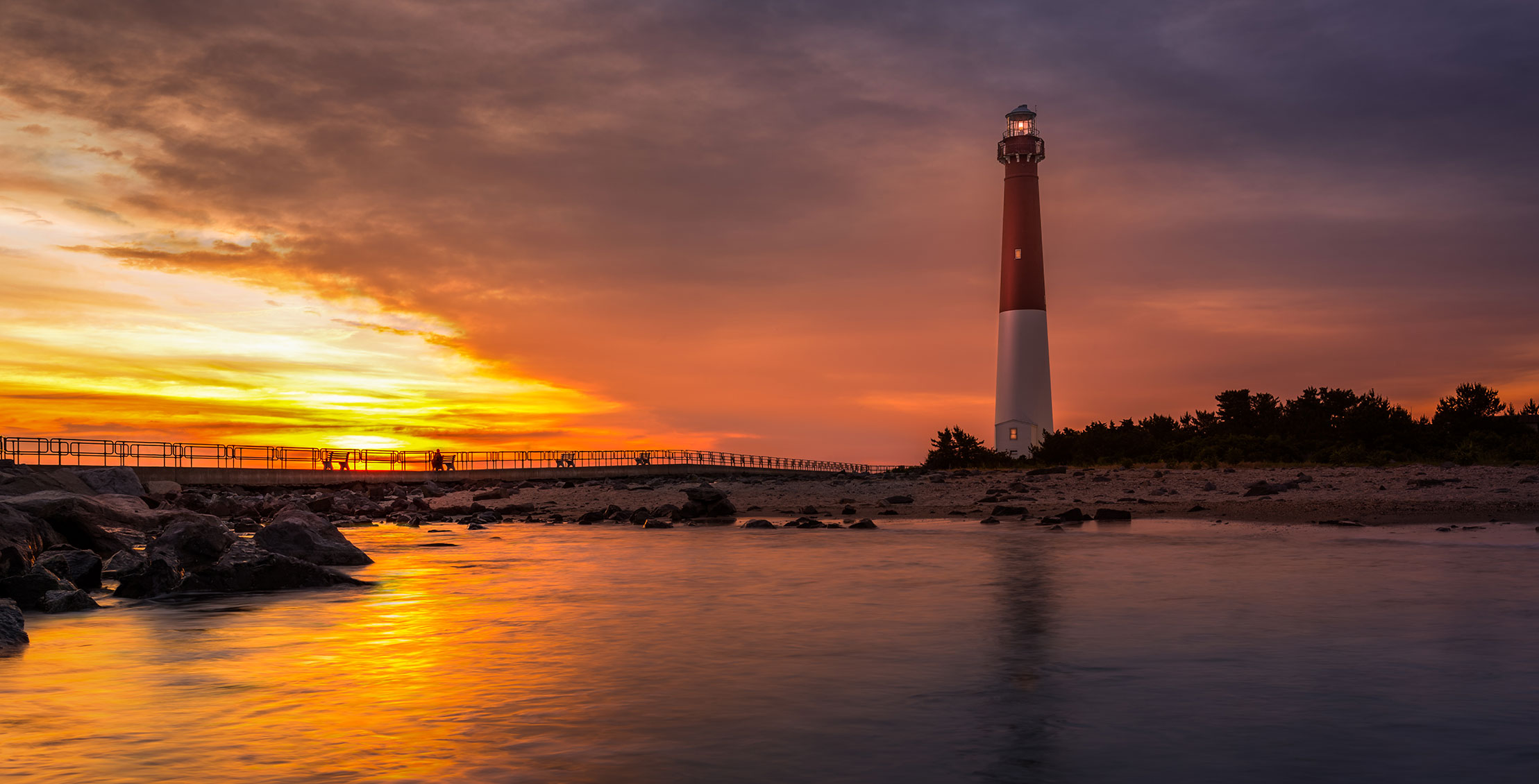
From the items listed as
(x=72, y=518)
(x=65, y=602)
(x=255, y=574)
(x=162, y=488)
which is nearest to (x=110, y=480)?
(x=162, y=488)

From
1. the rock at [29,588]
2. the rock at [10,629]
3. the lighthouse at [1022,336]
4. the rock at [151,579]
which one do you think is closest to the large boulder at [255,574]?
the rock at [151,579]

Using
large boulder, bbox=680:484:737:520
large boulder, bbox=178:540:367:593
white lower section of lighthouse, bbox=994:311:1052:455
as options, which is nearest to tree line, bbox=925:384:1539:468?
white lower section of lighthouse, bbox=994:311:1052:455

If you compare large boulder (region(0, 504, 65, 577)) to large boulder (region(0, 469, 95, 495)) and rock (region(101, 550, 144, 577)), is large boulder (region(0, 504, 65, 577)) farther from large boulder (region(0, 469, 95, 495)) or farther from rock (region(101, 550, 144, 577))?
large boulder (region(0, 469, 95, 495))

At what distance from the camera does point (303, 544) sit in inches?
680

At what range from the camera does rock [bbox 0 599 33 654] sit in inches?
380

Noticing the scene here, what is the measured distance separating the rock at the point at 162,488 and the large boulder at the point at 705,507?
802 inches

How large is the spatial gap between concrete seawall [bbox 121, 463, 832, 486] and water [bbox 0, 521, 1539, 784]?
37037mm

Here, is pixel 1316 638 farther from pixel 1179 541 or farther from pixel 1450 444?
pixel 1450 444

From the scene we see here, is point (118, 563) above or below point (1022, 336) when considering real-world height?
below

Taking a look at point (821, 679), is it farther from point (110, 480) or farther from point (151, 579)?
point (110, 480)

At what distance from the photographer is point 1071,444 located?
48.9m

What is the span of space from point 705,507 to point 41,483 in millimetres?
16882

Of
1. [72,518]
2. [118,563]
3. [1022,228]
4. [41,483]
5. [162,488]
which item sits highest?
[1022,228]

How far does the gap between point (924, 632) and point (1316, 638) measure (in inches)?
131
